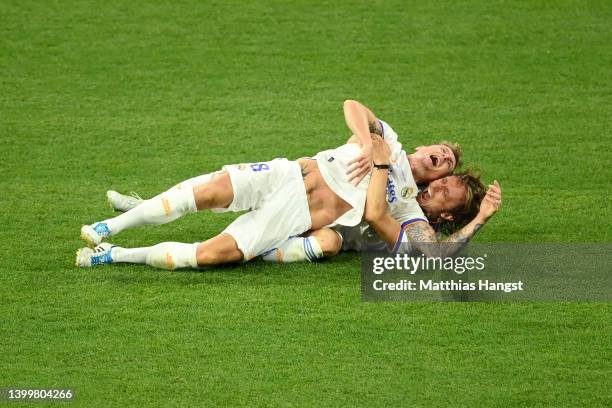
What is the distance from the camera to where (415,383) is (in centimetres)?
476

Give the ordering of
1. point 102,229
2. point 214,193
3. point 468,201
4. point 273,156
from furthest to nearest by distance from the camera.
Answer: point 273,156 < point 468,201 < point 214,193 < point 102,229

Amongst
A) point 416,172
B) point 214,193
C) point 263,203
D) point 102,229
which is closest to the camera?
point 102,229

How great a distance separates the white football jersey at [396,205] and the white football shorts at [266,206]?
0.33 meters

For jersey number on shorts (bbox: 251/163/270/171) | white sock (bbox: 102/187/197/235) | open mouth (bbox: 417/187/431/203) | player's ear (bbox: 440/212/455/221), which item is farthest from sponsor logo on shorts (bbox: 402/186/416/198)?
white sock (bbox: 102/187/197/235)

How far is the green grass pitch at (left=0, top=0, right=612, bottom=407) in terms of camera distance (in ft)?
15.9

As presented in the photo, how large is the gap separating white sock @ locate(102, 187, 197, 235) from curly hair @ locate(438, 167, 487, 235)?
4.72ft

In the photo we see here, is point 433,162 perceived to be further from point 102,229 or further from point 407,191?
point 102,229

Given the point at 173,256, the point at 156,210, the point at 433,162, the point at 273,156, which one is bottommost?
the point at 173,256

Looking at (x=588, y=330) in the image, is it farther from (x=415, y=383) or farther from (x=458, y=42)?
(x=458, y=42)

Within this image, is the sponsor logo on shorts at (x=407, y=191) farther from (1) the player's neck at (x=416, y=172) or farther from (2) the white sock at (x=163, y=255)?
(2) the white sock at (x=163, y=255)

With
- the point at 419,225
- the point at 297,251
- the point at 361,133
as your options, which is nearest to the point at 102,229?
the point at 297,251

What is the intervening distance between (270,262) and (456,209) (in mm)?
1047

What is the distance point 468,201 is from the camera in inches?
242

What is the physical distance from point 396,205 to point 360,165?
1.12ft
